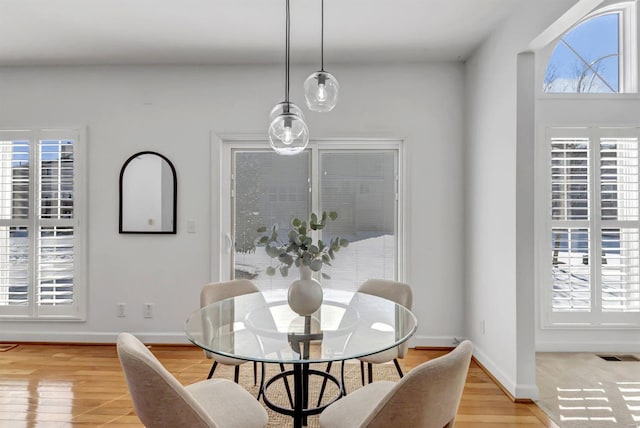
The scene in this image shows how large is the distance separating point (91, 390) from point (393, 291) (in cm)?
229

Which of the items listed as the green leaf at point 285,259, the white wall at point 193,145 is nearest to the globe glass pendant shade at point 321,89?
the green leaf at point 285,259

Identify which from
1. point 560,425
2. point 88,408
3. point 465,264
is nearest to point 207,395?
point 88,408

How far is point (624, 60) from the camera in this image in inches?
137

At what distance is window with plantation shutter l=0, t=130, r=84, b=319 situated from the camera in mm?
3672

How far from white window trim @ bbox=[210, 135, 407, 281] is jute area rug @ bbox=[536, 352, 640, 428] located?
1.41 m

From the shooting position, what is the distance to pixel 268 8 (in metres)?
2.62

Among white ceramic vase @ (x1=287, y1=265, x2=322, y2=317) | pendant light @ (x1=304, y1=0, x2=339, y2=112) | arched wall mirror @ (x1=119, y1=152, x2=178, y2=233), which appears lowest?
white ceramic vase @ (x1=287, y1=265, x2=322, y2=317)

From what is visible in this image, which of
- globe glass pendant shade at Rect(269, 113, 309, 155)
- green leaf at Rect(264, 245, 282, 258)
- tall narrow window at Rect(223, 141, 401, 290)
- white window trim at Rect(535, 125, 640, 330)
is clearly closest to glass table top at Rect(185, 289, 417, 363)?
green leaf at Rect(264, 245, 282, 258)

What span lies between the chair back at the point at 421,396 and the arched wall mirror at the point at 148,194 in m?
2.93

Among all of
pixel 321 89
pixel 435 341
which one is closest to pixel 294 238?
pixel 321 89

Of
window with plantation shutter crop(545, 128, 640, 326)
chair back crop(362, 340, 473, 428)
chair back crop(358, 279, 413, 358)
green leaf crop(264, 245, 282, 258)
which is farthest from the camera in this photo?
window with plantation shutter crop(545, 128, 640, 326)

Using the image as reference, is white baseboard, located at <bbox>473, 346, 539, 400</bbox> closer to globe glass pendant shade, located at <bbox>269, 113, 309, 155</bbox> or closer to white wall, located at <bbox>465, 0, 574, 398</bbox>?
white wall, located at <bbox>465, 0, 574, 398</bbox>

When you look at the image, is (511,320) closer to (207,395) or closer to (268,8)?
(207,395)

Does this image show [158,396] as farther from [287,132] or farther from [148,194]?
[148,194]
